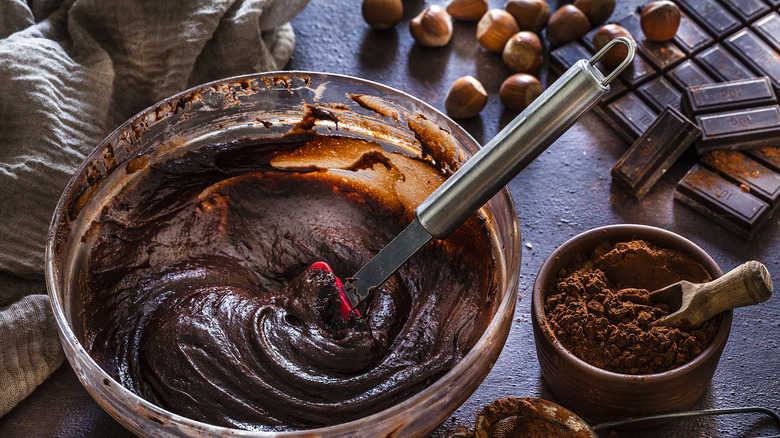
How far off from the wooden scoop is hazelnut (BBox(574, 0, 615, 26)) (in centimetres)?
95

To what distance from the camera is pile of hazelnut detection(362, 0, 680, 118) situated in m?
1.83

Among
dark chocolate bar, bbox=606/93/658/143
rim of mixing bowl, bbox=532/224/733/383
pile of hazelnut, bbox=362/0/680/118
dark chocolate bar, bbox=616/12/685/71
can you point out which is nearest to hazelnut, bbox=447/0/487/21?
pile of hazelnut, bbox=362/0/680/118

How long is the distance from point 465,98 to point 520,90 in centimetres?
14

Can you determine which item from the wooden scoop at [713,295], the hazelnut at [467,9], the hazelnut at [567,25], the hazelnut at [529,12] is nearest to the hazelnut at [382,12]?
the hazelnut at [467,9]

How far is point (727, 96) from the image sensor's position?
70.7 inches

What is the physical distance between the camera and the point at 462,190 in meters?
1.17

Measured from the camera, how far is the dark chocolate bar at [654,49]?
192 cm

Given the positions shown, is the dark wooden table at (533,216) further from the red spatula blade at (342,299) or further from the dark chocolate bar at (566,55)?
the red spatula blade at (342,299)

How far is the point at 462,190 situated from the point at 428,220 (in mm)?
75

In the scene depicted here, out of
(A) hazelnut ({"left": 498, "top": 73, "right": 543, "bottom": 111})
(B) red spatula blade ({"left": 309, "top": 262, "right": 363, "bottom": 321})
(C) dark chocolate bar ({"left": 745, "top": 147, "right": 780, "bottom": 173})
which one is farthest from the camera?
(A) hazelnut ({"left": 498, "top": 73, "right": 543, "bottom": 111})

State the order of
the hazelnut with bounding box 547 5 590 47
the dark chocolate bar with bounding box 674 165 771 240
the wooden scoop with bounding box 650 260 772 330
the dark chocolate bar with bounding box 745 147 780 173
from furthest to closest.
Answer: the hazelnut with bounding box 547 5 590 47 → the dark chocolate bar with bounding box 745 147 780 173 → the dark chocolate bar with bounding box 674 165 771 240 → the wooden scoop with bounding box 650 260 772 330

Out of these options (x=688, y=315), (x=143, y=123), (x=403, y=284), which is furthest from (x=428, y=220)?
(x=143, y=123)

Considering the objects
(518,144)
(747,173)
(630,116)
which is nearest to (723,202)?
(747,173)

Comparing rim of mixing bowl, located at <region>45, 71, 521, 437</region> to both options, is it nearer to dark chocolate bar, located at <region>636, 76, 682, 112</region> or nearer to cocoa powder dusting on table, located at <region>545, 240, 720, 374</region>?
cocoa powder dusting on table, located at <region>545, 240, 720, 374</region>
